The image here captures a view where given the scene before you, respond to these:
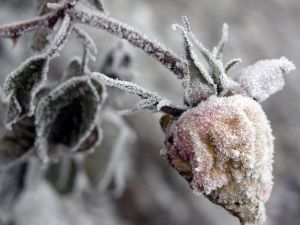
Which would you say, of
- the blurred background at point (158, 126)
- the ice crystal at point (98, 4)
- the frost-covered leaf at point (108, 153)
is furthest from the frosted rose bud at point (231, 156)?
the blurred background at point (158, 126)

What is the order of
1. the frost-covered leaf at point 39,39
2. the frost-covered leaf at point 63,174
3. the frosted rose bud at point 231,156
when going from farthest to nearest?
the frost-covered leaf at point 63,174 → the frost-covered leaf at point 39,39 → the frosted rose bud at point 231,156

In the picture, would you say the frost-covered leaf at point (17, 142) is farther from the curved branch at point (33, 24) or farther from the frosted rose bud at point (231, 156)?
the frosted rose bud at point (231, 156)

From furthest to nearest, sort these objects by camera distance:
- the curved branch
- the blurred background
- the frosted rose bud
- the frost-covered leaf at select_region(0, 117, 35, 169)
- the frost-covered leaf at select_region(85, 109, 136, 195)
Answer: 1. the blurred background
2. the frost-covered leaf at select_region(85, 109, 136, 195)
3. the frost-covered leaf at select_region(0, 117, 35, 169)
4. the curved branch
5. the frosted rose bud

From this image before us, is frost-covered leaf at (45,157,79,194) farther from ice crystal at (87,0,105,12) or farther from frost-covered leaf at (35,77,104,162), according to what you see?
ice crystal at (87,0,105,12)

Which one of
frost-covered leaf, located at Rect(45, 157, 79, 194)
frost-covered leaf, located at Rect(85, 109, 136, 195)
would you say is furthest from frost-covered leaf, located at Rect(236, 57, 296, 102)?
frost-covered leaf, located at Rect(45, 157, 79, 194)

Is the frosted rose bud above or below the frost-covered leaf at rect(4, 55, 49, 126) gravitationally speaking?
below

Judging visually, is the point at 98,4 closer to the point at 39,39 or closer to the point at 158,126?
the point at 39,39

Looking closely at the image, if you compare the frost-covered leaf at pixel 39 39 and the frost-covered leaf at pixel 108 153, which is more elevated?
the frost-covered leaf at pixel 108 153

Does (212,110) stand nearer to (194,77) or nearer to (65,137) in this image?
(194,77)
